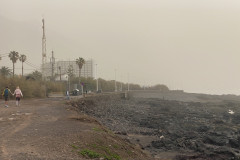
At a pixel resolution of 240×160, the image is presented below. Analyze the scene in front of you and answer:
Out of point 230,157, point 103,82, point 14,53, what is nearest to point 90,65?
point 103,82

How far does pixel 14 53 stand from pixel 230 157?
196 feet

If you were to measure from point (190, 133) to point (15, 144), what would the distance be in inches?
605

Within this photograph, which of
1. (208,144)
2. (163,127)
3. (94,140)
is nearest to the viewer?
(94,140)

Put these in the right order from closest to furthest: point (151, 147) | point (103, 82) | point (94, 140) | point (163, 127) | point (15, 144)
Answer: point (15, 144), point (94, 140), point (151, 147), point (163, 127), point (103, 82)

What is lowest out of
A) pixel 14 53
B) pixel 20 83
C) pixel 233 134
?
pixel 233 134

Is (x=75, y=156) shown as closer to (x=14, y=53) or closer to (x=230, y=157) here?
(x=230, y=157)

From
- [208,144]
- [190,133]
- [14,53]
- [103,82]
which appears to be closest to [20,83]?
[14,53]

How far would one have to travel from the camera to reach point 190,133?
20.0 metres

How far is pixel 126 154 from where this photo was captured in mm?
10250

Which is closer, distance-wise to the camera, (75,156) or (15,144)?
(75,156)

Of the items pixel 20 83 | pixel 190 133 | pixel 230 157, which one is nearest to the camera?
pixel 230 157

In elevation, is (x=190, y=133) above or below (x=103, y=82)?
below

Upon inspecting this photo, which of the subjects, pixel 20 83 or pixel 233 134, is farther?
pixel 20 83

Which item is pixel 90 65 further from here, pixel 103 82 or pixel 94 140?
pixel 94 140
